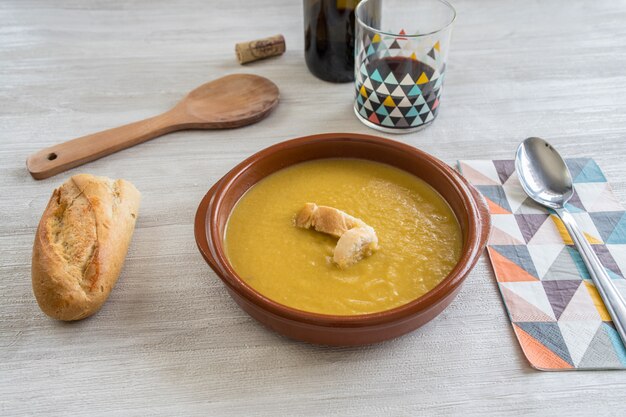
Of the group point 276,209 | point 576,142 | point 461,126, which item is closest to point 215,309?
point 276,209

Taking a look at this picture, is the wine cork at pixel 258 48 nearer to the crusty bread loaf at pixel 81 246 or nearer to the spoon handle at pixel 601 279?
the crusty bread loaf at pixel 81 246

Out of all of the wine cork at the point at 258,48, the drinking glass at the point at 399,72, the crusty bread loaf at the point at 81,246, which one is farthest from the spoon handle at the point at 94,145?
the drinking glass at the point at 399,72

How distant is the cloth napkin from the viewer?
3.30 feet

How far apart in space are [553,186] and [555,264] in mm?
224

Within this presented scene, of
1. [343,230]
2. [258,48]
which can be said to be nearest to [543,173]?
[343,230]

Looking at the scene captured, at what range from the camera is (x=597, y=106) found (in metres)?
1.63

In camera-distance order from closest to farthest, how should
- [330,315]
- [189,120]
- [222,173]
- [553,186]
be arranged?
[330,315] < [553,186] < [222,173] < [189,120]

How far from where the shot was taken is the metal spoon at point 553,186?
111 centimetres

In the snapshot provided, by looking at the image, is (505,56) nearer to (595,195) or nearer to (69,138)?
(595,195)

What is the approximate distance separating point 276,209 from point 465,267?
1.29 feet

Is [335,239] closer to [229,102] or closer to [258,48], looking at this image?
[229,102]

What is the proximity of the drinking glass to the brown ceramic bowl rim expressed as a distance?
0.26 meters

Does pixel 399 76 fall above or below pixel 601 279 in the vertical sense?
above

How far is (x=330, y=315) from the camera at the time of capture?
0.92 meters
